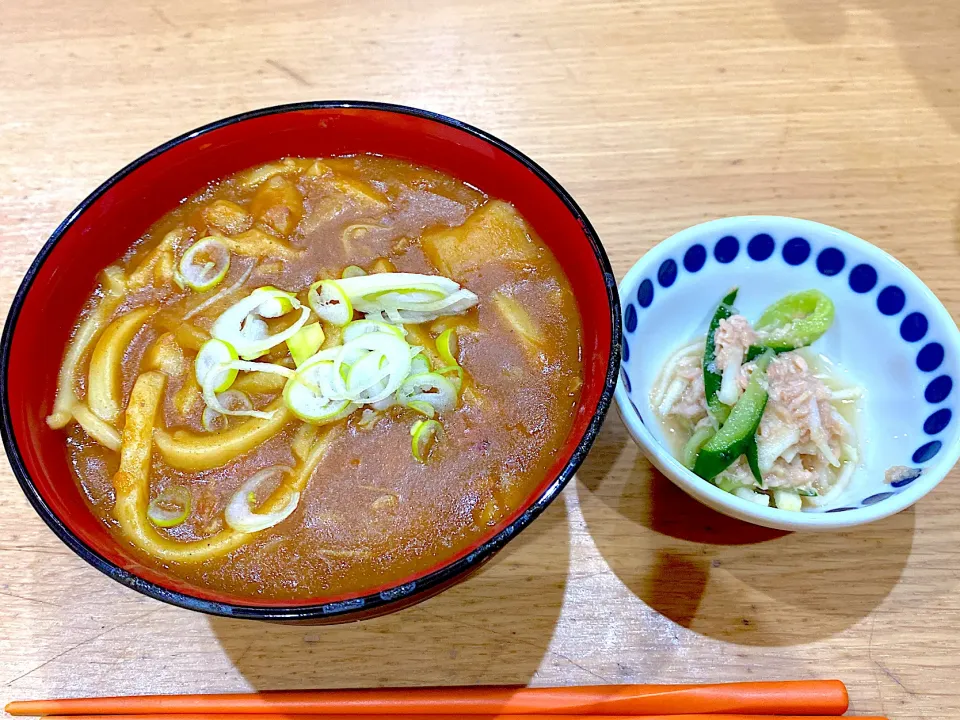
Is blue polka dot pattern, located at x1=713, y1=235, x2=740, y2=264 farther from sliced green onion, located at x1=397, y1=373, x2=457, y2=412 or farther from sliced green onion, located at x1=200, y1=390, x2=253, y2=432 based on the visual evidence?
sliced green onion, located at x1=200, y1=390, x2=253, y2=432

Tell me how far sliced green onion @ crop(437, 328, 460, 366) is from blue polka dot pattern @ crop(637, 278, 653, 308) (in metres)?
0.45

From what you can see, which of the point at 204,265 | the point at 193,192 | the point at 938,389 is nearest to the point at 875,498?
the point at 938,389

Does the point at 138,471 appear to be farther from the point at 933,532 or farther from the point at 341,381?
the point at 933,532

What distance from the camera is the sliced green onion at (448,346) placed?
1.35m

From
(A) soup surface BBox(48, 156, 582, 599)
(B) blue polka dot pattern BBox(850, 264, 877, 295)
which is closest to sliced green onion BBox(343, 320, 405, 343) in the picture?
(A) soup surface BBox(48, 156, 582, 599)

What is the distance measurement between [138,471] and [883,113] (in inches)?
88.7

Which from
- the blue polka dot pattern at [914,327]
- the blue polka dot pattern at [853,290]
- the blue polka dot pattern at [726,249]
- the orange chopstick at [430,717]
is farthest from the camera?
the blue polka dot pattern at [726,249]

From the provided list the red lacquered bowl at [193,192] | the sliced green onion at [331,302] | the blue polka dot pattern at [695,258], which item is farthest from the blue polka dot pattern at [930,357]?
the sliced green onion at [331,302]

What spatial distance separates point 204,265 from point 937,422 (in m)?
1.59

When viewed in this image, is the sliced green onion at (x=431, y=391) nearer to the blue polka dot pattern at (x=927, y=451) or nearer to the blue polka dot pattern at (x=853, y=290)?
the blue polka dot pattern at (x=853, y=290)

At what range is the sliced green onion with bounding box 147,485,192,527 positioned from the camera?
1.24 metres

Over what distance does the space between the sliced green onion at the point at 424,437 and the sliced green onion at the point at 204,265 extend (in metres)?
0.56

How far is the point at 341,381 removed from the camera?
1.29 meters

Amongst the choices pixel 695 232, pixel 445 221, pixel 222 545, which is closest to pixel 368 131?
pixel 445 221
